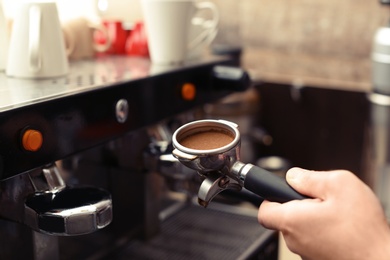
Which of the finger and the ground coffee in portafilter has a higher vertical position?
the ground coffee in portafilter

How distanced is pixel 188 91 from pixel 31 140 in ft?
1.11

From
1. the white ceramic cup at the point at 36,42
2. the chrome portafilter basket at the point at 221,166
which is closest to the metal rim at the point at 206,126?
the chrome portafilter basket at the point at 221,166

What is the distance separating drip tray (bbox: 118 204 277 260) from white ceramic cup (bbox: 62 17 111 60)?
1.11 feet

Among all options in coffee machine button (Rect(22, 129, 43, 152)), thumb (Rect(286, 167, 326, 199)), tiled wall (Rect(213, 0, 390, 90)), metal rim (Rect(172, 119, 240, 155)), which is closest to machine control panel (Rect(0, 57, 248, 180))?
coffee machine button (Rect(22, 129, 43, 152))

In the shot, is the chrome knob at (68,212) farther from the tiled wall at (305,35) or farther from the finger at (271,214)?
the tiled wall at (305,35)

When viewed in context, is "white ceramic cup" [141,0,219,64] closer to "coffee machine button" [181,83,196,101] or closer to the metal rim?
"coffee machine button" [181,83,196,101]

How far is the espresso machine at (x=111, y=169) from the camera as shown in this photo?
55cm

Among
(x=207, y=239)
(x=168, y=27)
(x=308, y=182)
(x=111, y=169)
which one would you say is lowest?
(x=207, y=239)

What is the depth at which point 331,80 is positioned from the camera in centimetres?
153

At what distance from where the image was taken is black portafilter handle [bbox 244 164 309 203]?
0.49m

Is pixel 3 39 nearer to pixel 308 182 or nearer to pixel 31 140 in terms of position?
pixel 31 140

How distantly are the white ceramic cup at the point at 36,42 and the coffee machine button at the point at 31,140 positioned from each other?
0.17 meters

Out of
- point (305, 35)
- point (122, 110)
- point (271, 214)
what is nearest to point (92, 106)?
point (122, 110)

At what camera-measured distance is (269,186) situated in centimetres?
50
